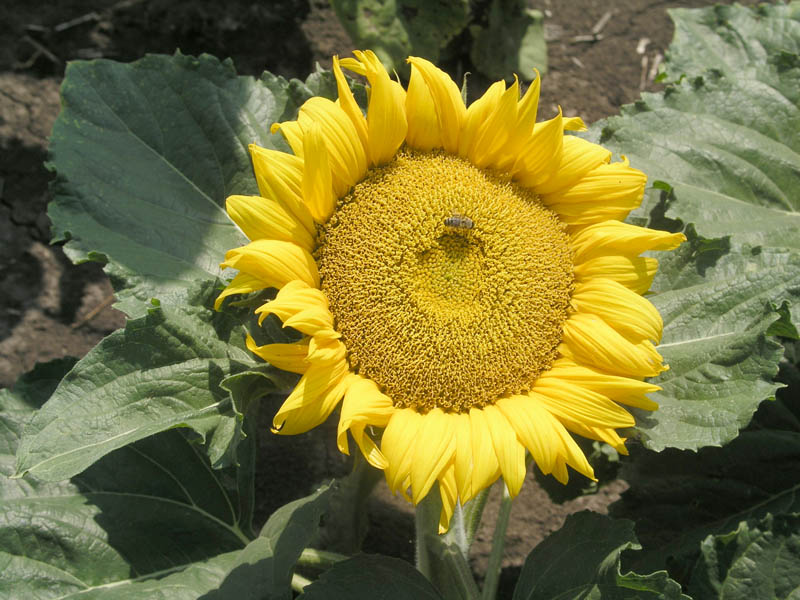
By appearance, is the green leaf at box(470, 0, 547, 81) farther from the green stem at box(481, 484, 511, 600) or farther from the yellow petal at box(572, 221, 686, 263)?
the green stem at box(481, 484, 511, 600)

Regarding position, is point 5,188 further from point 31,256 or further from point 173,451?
point 173,451

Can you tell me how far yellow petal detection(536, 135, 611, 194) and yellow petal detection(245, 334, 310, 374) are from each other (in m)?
0.81

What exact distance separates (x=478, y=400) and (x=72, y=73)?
5.38 ft

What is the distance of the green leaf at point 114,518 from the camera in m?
2.56

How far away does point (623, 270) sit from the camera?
2328 millimetres

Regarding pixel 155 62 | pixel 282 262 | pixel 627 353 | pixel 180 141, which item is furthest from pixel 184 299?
pixel 627 353

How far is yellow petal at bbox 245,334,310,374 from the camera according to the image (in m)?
2.09

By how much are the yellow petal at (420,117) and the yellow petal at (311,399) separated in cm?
65

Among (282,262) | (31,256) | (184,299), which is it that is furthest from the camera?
(31,256)

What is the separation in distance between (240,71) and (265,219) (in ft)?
8.17

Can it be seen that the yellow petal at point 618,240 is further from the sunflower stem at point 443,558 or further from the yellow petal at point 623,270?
the sunflower stem at point 443,558

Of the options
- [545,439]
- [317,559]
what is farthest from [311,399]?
[317,559]

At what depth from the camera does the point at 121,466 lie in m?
2.80

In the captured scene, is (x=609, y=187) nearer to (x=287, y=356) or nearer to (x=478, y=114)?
(x=478, y=114)
